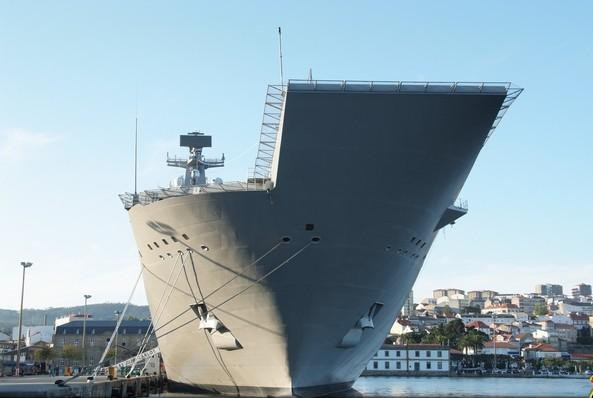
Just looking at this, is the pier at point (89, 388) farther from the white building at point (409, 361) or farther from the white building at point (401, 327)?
the white building at point (401, 327)

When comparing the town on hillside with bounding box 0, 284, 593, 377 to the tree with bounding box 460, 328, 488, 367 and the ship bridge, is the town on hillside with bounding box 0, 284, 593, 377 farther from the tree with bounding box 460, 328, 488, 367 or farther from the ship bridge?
the ship bridge

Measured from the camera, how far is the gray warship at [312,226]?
65.8 feet

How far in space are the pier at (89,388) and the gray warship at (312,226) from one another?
3537 mm

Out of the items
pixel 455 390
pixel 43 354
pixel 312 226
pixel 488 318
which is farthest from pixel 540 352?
pixel 312 226

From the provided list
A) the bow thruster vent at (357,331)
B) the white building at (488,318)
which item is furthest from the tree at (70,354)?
the white building at (488,318)

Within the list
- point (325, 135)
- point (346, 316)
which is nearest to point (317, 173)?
point (325, 135)

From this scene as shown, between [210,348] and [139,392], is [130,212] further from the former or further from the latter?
[139,392]

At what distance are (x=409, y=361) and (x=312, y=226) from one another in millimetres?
70889

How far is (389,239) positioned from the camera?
2312cm

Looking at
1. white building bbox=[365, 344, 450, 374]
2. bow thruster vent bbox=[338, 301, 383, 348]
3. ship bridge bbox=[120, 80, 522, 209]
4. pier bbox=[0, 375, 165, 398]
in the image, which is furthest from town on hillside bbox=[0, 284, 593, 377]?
ship bridge bbox=[120, 80, 522, 209]

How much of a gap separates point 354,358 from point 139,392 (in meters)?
10.6

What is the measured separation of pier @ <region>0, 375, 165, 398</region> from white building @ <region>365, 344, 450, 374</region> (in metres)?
55.0

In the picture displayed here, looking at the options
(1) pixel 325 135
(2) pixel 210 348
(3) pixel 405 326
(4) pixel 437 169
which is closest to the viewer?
(1) pixel 325 135

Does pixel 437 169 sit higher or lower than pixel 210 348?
higher
